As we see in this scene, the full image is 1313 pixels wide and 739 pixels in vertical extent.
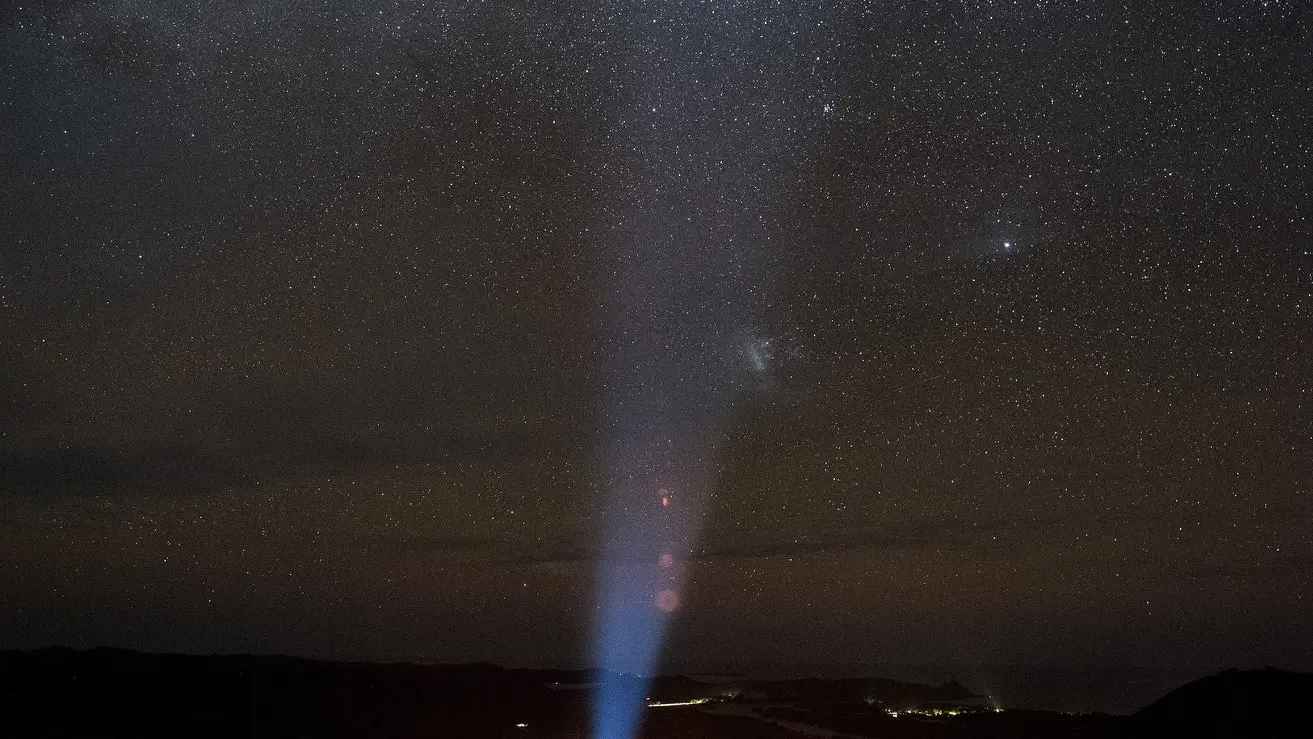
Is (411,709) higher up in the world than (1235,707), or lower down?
higher up

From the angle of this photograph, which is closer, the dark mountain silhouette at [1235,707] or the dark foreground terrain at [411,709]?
the dark mountain silhouette at [1235,707]

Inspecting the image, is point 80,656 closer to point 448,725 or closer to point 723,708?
point 448,725

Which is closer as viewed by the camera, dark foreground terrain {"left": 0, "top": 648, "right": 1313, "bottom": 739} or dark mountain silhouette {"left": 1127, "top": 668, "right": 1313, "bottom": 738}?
dark mountain silhouette {"left": 1127, "top": 668, "right": 1313, "bottom": 738}

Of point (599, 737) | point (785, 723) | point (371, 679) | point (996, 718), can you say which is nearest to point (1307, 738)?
point (996, 718)

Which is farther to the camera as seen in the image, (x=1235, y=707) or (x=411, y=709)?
(x=411, y=709)
